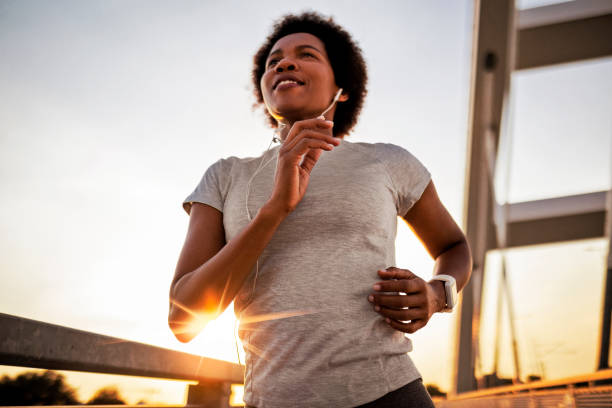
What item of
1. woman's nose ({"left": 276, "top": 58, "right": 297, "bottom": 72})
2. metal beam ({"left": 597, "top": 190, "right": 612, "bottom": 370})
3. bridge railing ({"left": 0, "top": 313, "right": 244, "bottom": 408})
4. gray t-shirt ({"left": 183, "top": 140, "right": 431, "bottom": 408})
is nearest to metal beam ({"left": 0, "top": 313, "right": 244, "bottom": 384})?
bridge railing ({"left": 0, "top": 313, "right": 244, "bottom": 408})

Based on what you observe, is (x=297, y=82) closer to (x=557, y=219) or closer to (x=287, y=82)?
(x=287, y=82)

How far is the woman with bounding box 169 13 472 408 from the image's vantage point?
111cm


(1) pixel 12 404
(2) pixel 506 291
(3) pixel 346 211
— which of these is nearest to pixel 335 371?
(3) pixel 346 211

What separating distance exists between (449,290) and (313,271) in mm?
419

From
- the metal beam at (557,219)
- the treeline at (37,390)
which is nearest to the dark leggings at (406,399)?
the treeline at (37,390)

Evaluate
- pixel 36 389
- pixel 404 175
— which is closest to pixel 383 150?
pixel 404 175

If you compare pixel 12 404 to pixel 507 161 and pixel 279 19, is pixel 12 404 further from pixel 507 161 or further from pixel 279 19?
pixel 507 161

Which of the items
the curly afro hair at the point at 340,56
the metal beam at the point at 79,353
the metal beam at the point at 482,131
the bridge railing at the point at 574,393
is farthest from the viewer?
the metal beam at the point at 482,131

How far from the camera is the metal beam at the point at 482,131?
211 inches

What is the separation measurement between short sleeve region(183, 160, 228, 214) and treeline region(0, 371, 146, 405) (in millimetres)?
567

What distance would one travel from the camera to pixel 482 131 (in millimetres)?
6711

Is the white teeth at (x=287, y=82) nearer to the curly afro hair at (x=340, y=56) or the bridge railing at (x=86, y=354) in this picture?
the curly afro hair at (x=340, y=56)

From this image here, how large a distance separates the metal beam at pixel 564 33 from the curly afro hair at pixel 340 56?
4.15 meters

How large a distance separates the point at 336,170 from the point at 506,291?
26.9 feet
